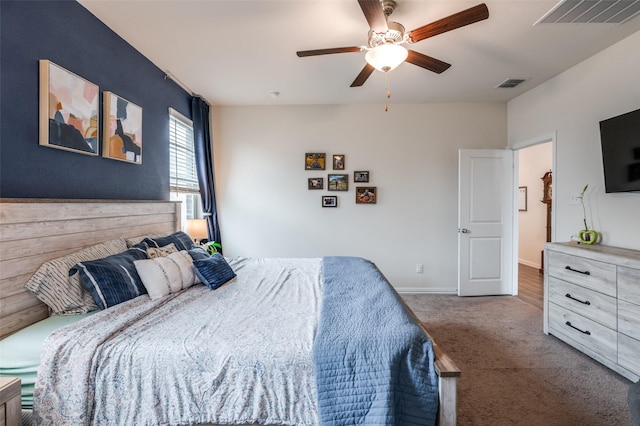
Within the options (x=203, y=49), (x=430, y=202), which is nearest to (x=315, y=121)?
(x=203, y=49)

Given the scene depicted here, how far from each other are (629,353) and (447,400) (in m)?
1.88

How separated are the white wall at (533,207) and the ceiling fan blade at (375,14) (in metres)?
4.67

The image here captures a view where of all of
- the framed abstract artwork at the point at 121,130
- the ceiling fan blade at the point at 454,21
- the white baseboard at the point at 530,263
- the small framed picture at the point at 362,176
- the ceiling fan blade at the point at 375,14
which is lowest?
the white baseboard at the point at 530,263

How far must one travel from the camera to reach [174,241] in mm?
2473

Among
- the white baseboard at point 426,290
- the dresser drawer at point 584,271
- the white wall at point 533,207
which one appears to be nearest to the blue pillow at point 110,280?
the white baseboard at point 426,290

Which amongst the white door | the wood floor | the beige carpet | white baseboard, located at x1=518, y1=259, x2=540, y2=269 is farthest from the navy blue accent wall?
white baseboard, located at x1=518, y1=259, x2=540, y2=269

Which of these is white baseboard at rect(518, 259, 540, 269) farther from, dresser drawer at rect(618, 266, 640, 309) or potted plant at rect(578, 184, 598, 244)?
dresser drawer at rect(618, 266, 640, 309)

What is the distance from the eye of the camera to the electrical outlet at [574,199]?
2801 mm

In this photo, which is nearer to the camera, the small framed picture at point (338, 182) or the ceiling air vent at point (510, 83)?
the ceiling air vent at point (510, 83)

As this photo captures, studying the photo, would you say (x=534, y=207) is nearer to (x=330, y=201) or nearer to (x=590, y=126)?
(x=590, y=126)

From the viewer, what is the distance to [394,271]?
13.1 feet

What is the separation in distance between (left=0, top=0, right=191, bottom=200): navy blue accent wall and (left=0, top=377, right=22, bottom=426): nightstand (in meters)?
0.97

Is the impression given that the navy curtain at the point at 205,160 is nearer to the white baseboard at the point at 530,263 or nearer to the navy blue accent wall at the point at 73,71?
the navy blue accent wall at the point at 73,71

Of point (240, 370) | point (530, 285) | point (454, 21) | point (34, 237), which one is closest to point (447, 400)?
point (240, 370)
